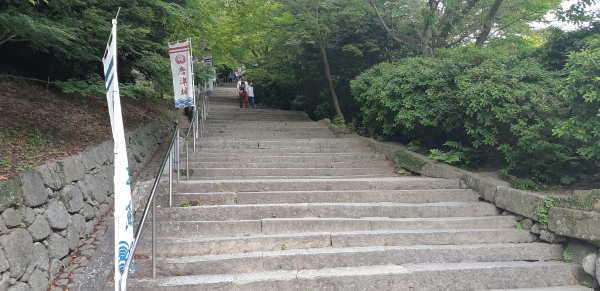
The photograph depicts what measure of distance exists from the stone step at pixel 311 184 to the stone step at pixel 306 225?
3.03 ft

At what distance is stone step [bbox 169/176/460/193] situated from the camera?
18.2ft

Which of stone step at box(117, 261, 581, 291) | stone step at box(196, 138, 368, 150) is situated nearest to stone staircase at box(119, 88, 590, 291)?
stone step at box(117, 261, 581, 291)

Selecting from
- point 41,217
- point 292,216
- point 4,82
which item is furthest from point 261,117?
point 41,217

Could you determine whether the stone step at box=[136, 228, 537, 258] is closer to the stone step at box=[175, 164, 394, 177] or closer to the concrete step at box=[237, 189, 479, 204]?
the concrete step at box=[237, 189, 479, 204]

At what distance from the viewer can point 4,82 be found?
22.2 ft

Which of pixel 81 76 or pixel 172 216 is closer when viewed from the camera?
pixel 172 216

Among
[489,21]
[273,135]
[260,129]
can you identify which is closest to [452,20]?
[489,21]

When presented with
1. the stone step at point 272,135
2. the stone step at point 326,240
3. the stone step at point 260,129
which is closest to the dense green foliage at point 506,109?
the stone step at point 326,240

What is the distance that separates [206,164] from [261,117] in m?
7.27

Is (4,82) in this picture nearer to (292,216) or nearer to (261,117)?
(292,216)

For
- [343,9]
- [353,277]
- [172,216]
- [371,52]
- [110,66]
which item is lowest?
[353,277]

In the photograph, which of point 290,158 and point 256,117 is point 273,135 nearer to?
point 290,158

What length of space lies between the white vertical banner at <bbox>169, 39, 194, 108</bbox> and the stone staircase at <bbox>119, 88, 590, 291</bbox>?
2203 millimetres

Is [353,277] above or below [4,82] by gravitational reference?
below
